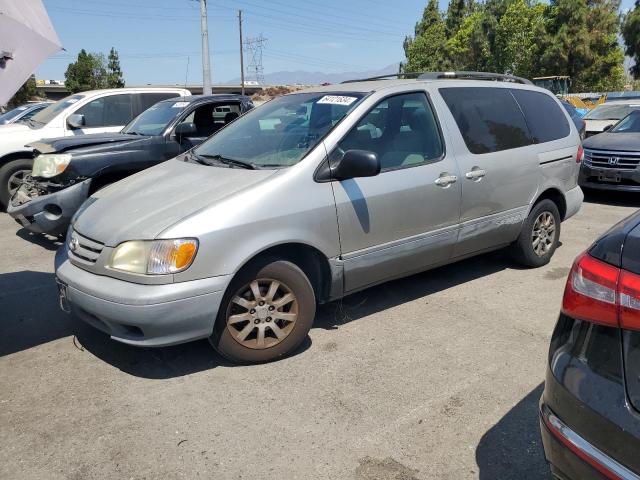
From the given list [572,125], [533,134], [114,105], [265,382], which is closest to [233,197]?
[265,382]

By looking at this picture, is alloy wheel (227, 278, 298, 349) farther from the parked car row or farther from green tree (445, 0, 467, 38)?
green tree (445, 0, 467, 38)

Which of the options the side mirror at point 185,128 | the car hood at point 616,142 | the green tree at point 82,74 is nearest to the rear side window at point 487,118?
the side mirror at point 185,128

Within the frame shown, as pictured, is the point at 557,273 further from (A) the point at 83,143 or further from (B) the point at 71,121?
(B) the point at 71,121

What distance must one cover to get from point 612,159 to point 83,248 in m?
8.03

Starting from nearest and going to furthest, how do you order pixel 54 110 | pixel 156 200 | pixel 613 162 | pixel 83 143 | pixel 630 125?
pixel 156 200 < pixel 83 143 < pixel 613 162 < pixel 54 110 < pixel 630 125

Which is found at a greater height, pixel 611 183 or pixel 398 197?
pixel 398 197

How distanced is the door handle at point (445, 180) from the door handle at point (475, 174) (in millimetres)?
156

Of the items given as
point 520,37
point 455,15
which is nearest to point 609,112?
point 520,37

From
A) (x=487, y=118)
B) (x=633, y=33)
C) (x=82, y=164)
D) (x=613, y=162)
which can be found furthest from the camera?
(x=633, y=33)

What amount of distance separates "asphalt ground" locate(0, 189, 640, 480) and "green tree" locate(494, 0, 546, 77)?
38.5 meters

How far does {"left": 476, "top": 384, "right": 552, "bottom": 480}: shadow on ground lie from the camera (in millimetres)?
2551

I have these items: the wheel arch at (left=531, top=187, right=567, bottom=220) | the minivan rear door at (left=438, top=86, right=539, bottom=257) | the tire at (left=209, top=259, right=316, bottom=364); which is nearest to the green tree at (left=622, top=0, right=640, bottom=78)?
the wheel arch at (left=531, top=187, right=567, bottom=220)

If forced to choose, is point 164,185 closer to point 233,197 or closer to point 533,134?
point 233,197

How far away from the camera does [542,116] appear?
5.37 m
